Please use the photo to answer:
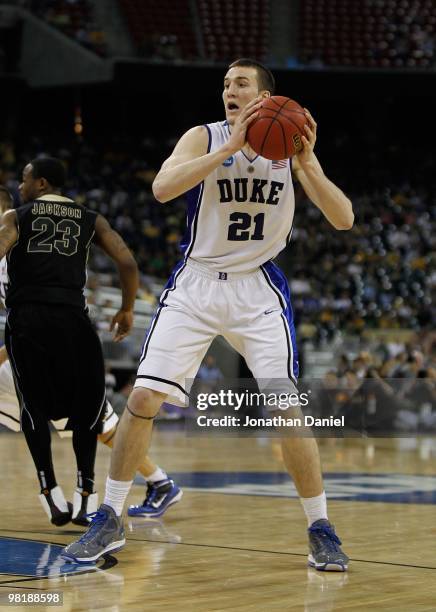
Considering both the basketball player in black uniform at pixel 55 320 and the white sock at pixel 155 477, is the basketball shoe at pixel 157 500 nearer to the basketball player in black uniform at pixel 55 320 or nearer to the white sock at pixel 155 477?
the white sock at pixel 155 477

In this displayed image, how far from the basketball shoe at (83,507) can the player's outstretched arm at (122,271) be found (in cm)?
79

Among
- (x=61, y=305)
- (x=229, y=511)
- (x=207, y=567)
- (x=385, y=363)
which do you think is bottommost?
(x=385, y=363)

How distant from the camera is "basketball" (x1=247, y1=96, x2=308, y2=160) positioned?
13.7 feet

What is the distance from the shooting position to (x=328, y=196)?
443cm

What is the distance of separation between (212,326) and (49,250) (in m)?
1.07

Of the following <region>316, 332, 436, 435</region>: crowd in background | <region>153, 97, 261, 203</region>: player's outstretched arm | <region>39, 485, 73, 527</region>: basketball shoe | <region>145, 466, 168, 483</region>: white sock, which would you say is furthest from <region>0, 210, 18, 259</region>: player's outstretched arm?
<region>316, 332, 436, 435</region>: crowd in background

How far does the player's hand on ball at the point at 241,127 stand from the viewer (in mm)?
4184

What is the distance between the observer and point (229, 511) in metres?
6.28

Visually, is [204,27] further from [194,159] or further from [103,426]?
[194,159]

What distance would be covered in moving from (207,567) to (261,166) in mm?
1710

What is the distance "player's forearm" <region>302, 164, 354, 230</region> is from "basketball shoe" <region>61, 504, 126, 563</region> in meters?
1.56

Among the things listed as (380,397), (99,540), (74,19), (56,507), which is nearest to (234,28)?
(74,19)

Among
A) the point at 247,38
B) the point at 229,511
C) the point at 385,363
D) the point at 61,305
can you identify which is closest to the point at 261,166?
the point at 61,305

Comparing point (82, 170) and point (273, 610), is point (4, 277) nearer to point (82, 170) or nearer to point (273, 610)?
point (273, 610)
